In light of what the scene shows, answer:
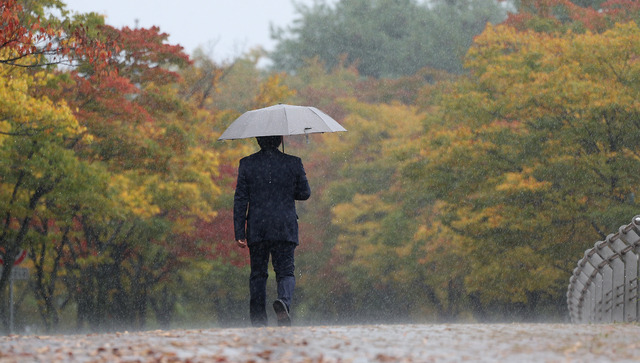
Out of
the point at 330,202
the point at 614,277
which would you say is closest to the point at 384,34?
the point at 330,202

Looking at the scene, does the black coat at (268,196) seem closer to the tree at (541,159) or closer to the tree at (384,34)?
the tree at (541,159)

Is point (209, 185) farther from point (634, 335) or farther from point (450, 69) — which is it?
point (450, 69)

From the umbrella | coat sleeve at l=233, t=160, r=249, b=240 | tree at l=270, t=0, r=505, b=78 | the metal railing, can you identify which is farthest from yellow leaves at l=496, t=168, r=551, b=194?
tree at l=270, t=0, r=505, b=78

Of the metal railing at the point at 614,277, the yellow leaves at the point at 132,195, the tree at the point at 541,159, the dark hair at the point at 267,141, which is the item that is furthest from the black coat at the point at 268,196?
the tree at the point at 541,159

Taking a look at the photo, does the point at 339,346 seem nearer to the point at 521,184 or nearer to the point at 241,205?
the point at 241,205

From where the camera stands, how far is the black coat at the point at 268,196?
26.0ft

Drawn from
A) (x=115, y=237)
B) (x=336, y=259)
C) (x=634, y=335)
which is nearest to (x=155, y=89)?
(x=115, y=237)

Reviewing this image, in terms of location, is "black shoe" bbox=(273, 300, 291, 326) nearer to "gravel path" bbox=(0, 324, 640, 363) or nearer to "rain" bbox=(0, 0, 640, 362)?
"rain" bbox=(0, 0, 640, 362)

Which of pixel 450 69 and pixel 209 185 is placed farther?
pixel 450 69

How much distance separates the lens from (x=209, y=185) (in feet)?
84.7

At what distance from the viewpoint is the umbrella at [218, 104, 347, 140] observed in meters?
8.31

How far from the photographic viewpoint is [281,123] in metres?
8.45

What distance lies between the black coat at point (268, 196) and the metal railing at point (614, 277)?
10.6 ft

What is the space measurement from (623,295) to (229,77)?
1785 inches
